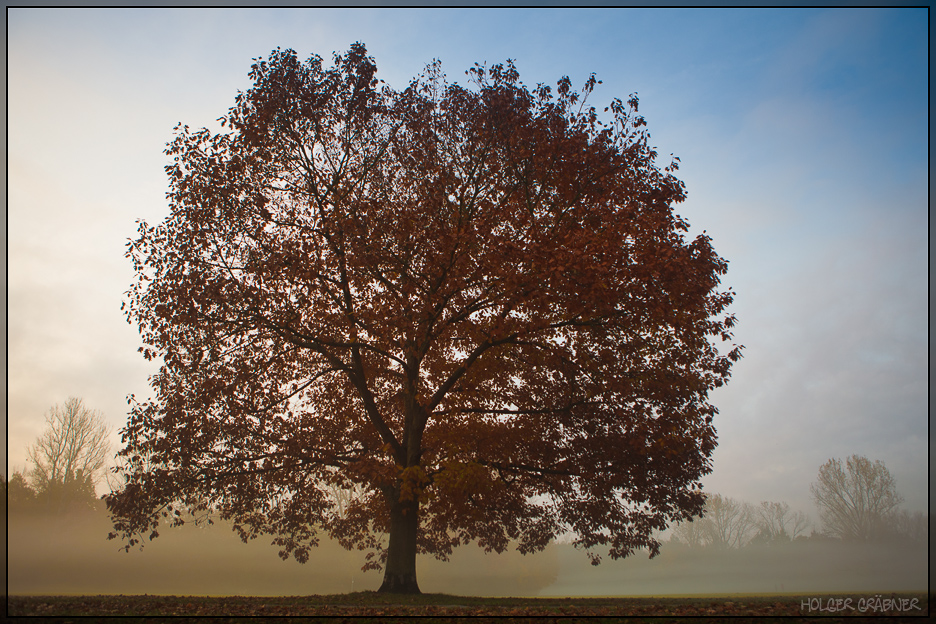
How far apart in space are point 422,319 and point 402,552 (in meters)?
5.65

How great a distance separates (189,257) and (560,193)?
8.71 m

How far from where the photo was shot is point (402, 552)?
13.5 metres

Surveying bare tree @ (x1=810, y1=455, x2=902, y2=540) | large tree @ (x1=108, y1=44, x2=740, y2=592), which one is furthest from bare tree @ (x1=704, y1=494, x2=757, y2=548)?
large tree @ (x1=108, y1=44, x2=740, y2=592)

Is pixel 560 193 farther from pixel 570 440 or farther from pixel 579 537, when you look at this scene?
pixel 579 537

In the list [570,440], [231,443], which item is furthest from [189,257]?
[570,440]

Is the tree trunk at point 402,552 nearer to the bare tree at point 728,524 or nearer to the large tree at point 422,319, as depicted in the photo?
the large tree at point 422,319

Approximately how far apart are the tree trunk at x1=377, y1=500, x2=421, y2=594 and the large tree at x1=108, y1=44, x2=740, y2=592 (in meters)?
0.05

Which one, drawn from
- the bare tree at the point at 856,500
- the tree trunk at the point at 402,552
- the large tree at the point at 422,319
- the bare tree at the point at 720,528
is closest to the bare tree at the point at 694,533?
the bare tree at the point at 720,528

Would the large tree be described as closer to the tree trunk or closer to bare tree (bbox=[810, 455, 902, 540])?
the tree trunk

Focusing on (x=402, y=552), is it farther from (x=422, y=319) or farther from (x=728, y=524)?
(x=728, y=524)

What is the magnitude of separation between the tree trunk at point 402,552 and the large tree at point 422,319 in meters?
0.05

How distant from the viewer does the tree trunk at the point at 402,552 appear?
13125 mm

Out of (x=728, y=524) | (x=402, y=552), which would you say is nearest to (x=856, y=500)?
(x=728, y=524)

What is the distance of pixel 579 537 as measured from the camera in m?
15.5
